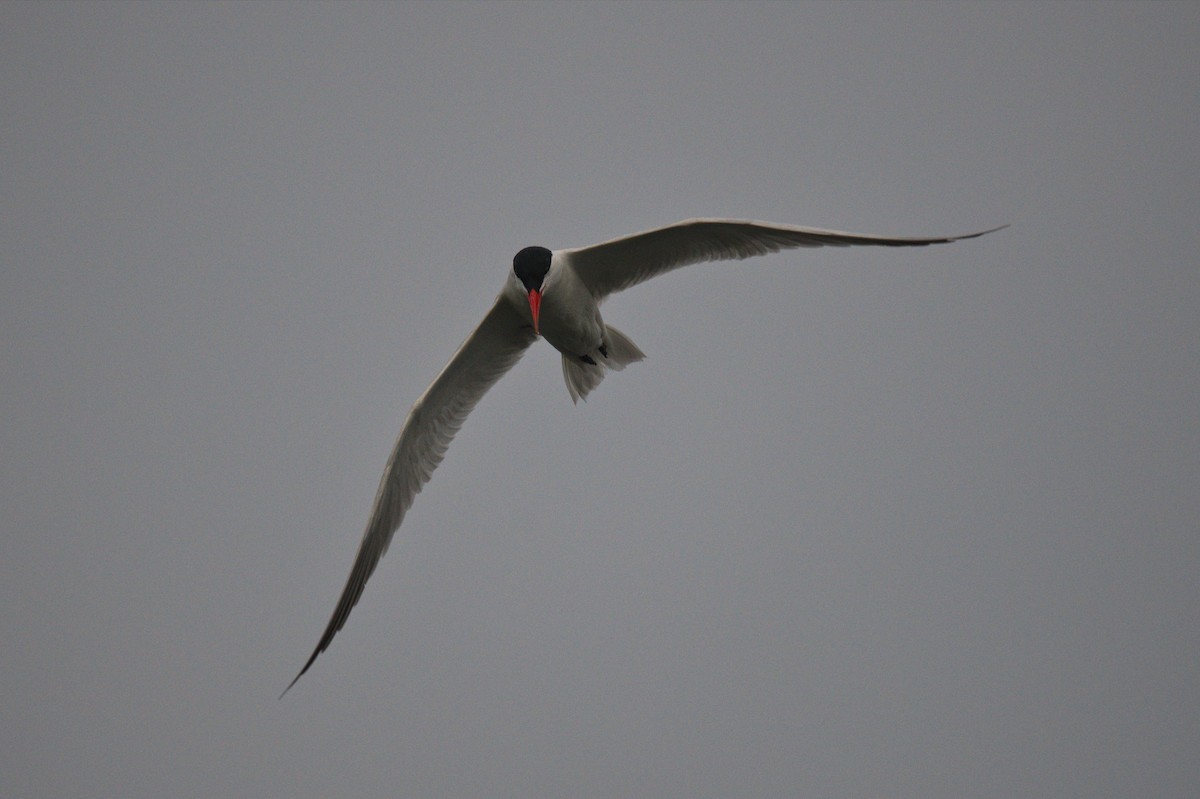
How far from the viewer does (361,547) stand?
9344mm

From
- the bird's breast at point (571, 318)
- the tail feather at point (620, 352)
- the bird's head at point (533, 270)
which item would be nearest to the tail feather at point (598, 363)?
the tail feather at point (620, 352)

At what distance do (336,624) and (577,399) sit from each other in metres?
2.98

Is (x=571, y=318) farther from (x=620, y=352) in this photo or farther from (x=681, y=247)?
(x=681, y=247)

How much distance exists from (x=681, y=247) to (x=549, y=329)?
1.33m

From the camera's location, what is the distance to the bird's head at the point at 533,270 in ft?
27.6

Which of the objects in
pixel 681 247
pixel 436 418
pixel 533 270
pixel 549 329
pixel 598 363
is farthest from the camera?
pixel 436 418

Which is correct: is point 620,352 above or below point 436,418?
above

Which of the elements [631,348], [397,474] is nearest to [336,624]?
[397,474]

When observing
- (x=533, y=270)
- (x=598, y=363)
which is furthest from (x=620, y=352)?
(x=533, y=270)

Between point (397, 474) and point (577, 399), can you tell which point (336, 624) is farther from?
point (577, 399)

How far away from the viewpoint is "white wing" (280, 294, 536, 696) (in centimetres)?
952

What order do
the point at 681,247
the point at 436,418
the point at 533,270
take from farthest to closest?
the point at 436,418, the point at 681,247, the point at 533,270

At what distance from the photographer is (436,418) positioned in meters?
10.2

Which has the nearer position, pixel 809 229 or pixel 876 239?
pixel 876 239
